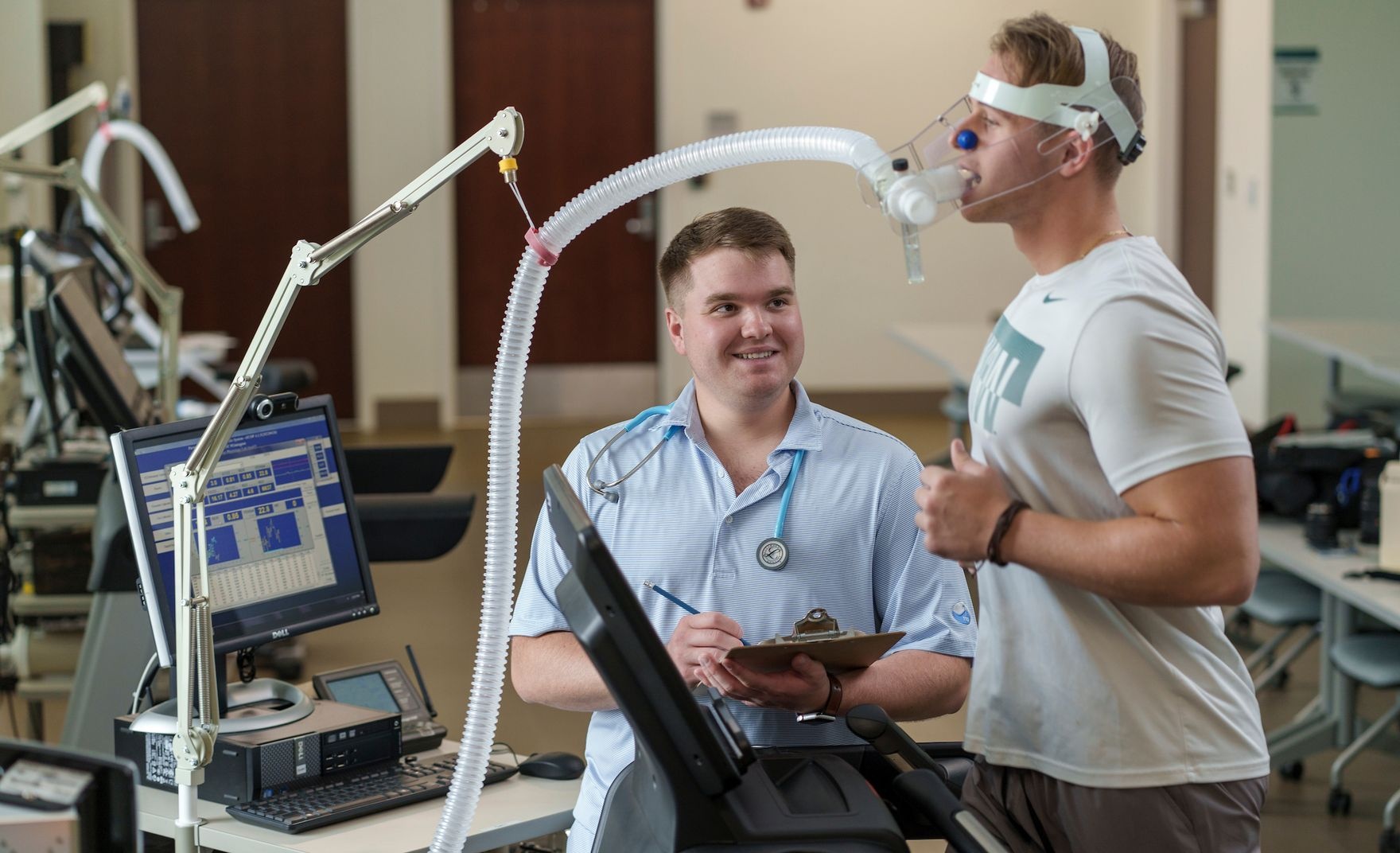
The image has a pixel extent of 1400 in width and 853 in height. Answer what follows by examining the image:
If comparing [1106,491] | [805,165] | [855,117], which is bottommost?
[1106,491]

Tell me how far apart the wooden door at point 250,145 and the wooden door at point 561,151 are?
0.76 metres

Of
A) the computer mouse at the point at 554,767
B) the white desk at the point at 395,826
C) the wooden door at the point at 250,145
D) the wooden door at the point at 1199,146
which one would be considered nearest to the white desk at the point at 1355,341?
the wooden door at the point at 1199,146

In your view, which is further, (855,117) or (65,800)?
(855,117)

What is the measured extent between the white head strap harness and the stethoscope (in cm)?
68

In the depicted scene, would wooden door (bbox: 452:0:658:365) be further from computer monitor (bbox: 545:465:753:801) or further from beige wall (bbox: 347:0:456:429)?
computer monitor (bbox: 545:465:753:801)

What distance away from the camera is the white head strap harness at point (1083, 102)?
4.76 ft

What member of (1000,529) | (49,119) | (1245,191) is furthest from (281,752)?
(1245,191)

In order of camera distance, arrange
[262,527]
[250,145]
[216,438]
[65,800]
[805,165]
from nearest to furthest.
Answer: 1. [65,800]
2. [216,438]
3. [262,527]
4. [250,145]
5. [805,165]

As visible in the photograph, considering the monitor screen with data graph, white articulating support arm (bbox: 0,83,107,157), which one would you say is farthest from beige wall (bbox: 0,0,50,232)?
the monitor screen with data graph

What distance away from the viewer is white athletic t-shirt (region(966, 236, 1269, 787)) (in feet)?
4.40

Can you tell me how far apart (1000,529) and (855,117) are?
26.8 feet

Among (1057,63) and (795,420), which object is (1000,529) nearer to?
(1057,63)

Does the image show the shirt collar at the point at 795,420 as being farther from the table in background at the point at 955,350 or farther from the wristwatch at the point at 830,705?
the table in background at the point at 955,350

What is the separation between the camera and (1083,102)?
1456 mm
